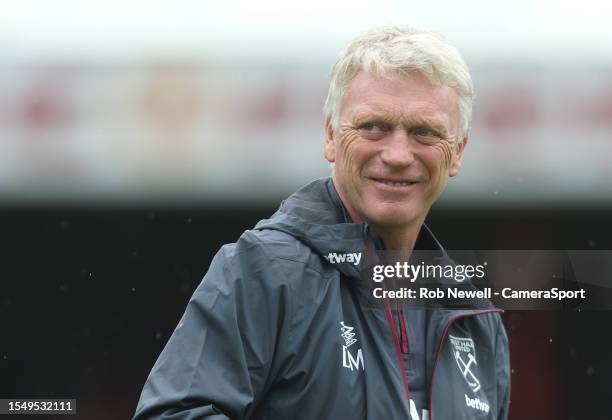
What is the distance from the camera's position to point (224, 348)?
1.60 meters

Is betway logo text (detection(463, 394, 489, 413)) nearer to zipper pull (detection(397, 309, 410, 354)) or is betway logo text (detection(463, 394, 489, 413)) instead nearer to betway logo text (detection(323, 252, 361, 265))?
zipper pull (detection(397, 309, 410, 354))

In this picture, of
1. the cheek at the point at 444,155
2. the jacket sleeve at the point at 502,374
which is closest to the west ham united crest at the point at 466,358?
the jacket sleeve at the point at 502,374

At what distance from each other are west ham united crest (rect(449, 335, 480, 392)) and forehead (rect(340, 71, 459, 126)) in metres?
0.43

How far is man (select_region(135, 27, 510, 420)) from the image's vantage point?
161 cm

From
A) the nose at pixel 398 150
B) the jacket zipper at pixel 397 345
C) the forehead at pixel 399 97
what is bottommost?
the jacket zipper at pixel 397 345

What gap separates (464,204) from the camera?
3998mm

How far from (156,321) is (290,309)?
2766 millimetres

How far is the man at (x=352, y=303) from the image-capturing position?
5.27 feet

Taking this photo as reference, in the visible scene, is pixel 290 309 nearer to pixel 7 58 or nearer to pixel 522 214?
pixel 7 58

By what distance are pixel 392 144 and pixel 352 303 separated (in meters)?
0.32

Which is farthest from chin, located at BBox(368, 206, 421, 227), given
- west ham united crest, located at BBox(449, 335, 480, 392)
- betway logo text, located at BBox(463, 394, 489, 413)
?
betway logo text, located at BBox(463, 394, 489, 413)

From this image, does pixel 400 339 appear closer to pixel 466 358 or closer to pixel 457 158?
pixel 466 358

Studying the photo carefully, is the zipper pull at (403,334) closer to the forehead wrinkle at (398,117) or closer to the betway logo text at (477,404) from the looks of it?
the betway logo text at (477,404)

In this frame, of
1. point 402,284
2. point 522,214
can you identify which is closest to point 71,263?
point 522,214
